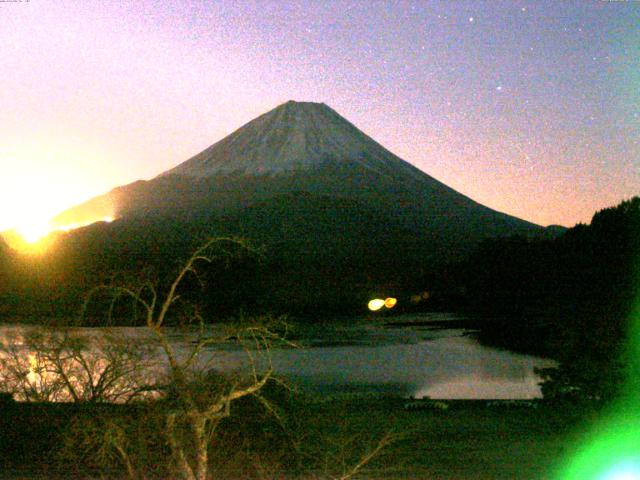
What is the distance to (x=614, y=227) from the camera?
20.7 m

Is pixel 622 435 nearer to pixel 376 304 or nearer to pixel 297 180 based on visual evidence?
pixel 376 304

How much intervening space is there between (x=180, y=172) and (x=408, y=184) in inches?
1217

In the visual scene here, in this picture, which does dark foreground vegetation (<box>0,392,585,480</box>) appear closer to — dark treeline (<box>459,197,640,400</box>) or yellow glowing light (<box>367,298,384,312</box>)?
dark treeline (<box>459,197,640,400</box>)

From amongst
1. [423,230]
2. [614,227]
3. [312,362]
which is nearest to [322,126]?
[423,230]

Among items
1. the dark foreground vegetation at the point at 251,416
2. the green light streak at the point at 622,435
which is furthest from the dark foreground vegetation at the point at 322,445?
the green light streak at the point at 622,435

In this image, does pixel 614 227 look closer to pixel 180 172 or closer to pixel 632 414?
pixel 632 414

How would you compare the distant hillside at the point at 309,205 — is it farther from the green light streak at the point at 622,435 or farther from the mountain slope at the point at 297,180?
the green light streak at the point at 622,435

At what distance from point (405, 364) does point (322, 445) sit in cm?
1909

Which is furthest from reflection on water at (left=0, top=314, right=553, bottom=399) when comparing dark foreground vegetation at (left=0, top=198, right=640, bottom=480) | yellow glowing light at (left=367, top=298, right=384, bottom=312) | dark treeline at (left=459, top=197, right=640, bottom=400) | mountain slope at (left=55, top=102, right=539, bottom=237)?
mountain slope at (left=55, top=102, right=539, bottom=237)

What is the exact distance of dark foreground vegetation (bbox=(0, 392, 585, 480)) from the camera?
8234mm

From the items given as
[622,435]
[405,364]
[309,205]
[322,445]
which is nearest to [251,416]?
[322,445]

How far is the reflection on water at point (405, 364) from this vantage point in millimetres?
21516

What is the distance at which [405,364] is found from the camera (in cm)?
2792

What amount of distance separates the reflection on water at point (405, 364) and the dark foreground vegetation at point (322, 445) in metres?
2.87
